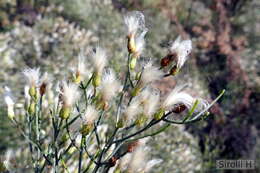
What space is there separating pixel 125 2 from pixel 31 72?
7.12m

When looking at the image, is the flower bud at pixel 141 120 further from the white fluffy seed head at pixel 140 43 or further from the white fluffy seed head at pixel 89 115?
the white fluffy seed head at pixel 140 43

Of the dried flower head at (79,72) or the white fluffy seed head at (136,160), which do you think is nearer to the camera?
the white fluffy seed head at (136,160)

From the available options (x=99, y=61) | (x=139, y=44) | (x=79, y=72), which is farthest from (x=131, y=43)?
(x=79, y=72)

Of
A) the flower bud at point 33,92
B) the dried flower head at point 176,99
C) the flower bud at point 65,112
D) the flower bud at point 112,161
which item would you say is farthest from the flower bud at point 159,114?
the flower bud at point 33,92

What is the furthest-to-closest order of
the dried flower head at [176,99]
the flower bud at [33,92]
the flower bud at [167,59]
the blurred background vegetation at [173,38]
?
the blurred background vegetation at [173,38] < the flower bud at [33,92] < the flower bud at [167,59] < the dried flower head at [176,99]

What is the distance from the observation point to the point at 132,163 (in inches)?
58.6

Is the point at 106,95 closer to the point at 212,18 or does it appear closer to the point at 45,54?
the point at 45,54

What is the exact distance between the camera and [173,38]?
306 inches

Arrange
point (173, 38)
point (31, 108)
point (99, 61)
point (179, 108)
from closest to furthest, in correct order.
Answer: point (179, 108), point (99, 61), point (31, 108), point (173, 38)

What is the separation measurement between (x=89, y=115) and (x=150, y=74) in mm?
287

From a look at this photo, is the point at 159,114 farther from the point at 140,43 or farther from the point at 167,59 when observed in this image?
the point at 140,43

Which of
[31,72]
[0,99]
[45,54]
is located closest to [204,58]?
[45,54]

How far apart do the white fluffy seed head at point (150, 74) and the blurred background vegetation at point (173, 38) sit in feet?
6.34

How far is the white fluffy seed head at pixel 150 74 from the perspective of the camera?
145cm
